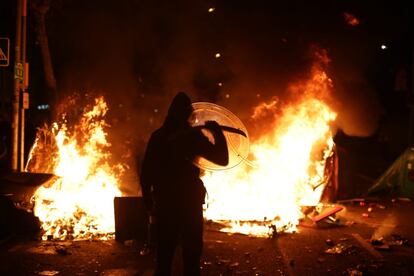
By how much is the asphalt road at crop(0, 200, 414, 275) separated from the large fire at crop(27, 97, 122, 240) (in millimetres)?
698

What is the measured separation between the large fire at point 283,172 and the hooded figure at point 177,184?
4.33 meters

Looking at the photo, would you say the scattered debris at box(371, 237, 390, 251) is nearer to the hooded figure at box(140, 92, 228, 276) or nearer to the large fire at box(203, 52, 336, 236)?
the large fire at box(203, 52, 336, 236)

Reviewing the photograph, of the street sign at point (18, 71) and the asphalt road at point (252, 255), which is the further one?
the street sign at point (18, 71)

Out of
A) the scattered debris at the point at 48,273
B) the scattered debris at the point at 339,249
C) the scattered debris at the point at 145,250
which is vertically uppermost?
→ the scattered debris at the point at 145,250

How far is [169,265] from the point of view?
4.15m

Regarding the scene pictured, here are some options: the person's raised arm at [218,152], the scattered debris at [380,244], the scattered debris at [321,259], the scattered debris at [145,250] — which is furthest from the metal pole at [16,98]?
the scattered debris at [380,244]

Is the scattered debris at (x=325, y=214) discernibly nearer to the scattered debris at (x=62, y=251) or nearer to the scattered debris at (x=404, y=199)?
the scattered debris at (x=404, y=199)

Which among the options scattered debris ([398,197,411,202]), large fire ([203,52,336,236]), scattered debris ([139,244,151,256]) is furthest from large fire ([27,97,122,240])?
scattered debris ([398,197,411,202])

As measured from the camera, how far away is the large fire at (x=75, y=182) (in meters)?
7.69

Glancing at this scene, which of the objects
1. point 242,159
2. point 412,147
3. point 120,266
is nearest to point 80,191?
point 120,266

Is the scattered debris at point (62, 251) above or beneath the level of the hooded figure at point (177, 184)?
beneath

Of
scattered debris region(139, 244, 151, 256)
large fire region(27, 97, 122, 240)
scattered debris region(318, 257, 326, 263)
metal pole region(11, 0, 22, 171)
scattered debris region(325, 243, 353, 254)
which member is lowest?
scattered debris region(318, 257, 326, 263)

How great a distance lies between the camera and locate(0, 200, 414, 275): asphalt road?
5859mm

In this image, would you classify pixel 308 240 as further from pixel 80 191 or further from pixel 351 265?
pixel 80 191
